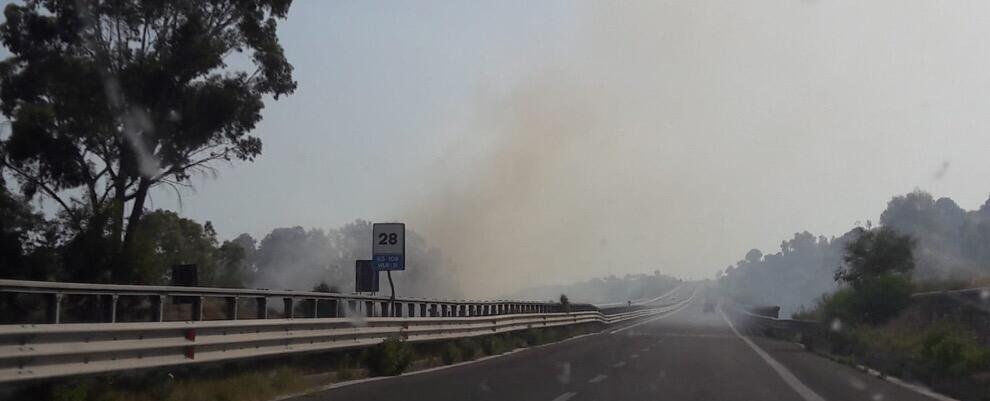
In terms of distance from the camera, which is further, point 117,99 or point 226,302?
point 117,99

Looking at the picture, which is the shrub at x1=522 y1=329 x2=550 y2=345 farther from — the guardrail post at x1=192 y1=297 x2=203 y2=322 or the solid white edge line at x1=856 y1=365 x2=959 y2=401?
the guardrail post at x1=192 y1=297 x2=203 y2=322

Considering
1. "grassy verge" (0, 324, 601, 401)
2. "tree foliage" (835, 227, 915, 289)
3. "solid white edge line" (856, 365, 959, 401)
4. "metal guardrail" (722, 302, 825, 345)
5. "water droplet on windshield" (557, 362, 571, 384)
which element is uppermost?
"tree foliage" (835, 227, 915, 289)

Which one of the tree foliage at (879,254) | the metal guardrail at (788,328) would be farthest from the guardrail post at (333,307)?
the tree foliage at (879,254)

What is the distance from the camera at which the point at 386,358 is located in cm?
1967

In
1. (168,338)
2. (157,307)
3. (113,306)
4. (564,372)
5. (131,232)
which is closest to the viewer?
(113,306)

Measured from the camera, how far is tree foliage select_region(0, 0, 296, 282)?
3891 centimetres

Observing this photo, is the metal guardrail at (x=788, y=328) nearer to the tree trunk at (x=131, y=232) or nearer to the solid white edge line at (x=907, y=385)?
the solid white edge line at (x=907, y=385)

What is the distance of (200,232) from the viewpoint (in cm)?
5050

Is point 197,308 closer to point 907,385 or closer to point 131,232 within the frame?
point 907,385

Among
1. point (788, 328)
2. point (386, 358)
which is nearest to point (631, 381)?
point (386, 358)

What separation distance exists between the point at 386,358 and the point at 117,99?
24830mm

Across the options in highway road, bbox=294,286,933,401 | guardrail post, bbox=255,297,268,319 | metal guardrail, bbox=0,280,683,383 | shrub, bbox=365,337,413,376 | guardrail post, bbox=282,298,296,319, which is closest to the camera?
metal guardrail, bbox=0,280,683,383

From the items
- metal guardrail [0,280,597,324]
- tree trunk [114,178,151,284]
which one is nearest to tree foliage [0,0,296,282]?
tree trunk [114,178,151,284]

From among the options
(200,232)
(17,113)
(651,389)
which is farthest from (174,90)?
(651,389)
